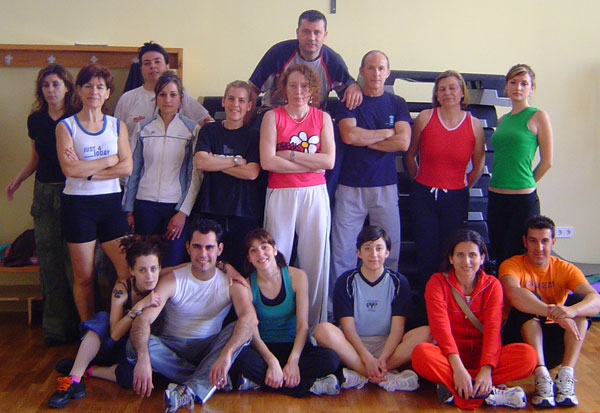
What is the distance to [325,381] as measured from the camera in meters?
A: 2.48

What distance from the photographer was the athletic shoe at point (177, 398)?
229 centimetres

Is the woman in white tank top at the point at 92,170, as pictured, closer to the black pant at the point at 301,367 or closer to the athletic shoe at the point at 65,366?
the athletic shoe at the point at 65,366

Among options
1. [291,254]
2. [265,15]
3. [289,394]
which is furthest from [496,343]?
[265,15]

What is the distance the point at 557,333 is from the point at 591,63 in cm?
242

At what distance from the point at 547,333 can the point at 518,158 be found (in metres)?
0.89

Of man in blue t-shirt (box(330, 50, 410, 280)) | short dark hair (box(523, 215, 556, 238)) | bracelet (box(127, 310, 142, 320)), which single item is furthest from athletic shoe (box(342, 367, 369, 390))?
short dark hair (box(523, 215, 556, 238))

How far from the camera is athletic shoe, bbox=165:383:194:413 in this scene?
2291 mm

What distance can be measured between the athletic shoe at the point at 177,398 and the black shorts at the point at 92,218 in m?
0.88

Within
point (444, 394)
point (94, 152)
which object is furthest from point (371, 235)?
point (94, 152)

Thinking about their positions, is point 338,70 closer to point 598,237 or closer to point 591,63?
point 591,63

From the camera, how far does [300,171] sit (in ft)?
9.04

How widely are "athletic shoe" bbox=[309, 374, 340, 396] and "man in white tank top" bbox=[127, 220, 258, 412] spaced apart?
0.37 meters

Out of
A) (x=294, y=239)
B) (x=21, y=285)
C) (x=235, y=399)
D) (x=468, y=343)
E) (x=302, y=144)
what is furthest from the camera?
(x=21, y=285)

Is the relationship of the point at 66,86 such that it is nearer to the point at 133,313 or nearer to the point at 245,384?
the point at 133,313
